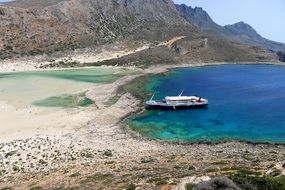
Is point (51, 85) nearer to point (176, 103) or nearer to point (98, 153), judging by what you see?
point (176, 103)

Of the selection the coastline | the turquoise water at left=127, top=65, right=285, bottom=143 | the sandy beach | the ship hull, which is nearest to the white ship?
the ship hull

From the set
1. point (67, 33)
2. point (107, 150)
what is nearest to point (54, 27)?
point (67, 33)

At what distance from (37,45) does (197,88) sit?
70.9 meters

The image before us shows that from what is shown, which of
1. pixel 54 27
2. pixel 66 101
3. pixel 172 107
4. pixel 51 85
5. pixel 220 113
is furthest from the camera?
pixel 54 27

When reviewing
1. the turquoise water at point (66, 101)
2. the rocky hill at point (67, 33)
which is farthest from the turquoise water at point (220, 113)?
the rocky hill at point (67, 33)

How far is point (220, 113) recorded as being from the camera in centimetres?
8475

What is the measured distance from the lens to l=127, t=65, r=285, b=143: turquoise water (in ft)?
222

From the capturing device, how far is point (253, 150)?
189 ft

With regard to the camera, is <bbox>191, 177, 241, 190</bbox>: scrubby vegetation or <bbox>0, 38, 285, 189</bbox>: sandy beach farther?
<bbox>0, 38, 285, 189</bbox>: sandy beach

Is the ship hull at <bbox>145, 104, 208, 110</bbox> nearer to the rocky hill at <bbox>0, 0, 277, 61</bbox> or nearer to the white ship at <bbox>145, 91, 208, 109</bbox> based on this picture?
the white ship at <bbox>145, 91, 208, 109</bbox>

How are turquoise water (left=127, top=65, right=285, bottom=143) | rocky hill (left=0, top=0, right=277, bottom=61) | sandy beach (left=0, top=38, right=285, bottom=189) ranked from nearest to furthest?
sandy beach (left=0, top=38, right=285, bottom=189) → turquoise water (left=127, top=65, right=285, bottom=143) → rocky hill (left=0, top=0, right=277, bottom=61)

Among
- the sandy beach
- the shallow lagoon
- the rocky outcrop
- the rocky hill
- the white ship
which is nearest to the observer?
the sandy beach

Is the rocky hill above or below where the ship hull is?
above

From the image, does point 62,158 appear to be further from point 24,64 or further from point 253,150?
point 24,64
